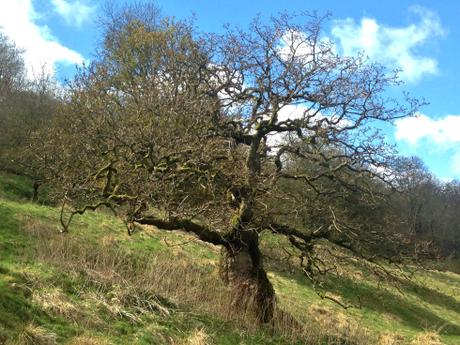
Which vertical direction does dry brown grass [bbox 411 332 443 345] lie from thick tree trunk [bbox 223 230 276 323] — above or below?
below

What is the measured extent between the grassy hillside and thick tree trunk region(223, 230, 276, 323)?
0.31 m

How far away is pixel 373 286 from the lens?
2441cm

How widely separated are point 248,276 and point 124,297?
150 inches

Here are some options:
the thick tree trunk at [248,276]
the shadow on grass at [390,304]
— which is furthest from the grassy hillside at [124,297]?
the shadow on grass at [390,304]

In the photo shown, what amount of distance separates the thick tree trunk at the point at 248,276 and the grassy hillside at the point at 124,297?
1.03 feet

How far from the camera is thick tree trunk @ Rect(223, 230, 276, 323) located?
11.2m

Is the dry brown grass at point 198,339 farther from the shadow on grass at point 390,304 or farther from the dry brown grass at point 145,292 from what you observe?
the shadow on grass at point 390,304

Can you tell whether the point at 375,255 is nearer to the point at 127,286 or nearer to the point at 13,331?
the point at 127,286

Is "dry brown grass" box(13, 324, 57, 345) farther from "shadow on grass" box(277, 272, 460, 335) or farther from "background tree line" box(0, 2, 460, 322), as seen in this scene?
"shadow on grass" box(277, 272, 460, 335)

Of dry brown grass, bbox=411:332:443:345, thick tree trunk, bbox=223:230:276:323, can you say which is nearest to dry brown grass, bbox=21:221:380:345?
thick tree trunk, bbox=223:230:276:323

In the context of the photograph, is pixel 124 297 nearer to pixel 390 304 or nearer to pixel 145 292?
pixel 145 292

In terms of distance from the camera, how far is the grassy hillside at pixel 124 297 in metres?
7.15

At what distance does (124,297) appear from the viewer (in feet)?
28.6

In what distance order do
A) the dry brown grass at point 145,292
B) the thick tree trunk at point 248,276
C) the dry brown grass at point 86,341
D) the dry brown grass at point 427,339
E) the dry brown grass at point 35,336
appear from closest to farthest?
1. the dry brown grass at point 35,336
2. the dry brown grass at point 86,341
3. the dry brown grass at point 145,292
4. the thick tree trunk at point 248,276
5. the dry brown grass at point 427,339
